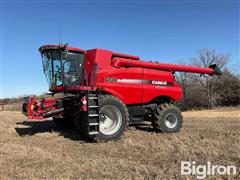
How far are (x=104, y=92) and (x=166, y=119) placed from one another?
8.47 ft

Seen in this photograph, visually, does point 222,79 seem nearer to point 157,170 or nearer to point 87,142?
point 87,142

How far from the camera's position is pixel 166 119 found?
1085 cm

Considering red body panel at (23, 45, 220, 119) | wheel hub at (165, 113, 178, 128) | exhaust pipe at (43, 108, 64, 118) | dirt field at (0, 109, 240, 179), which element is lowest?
dirt field at (0, 109, 240, 179)

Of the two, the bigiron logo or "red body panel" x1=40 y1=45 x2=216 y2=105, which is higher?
"red body panel" x1=40 y1=45 x2=216 y2=105

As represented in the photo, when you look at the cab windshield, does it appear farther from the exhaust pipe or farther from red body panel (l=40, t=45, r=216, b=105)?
the exhaust pipe

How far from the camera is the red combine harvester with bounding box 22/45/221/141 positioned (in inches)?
352

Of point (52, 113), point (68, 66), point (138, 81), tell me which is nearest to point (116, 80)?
point (138, 81)

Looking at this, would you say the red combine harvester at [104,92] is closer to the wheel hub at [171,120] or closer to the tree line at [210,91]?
the wheel hub at [171,120]

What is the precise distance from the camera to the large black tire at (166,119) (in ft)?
34.6

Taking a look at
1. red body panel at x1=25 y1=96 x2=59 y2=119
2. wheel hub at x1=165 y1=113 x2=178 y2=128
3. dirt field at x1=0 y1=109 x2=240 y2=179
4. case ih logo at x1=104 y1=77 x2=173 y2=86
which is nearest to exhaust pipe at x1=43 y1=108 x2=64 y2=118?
red body panel at x1=25 y1=96 x2=59 y2=119

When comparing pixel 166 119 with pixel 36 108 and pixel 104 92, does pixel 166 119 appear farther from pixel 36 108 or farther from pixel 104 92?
pixel 36 108

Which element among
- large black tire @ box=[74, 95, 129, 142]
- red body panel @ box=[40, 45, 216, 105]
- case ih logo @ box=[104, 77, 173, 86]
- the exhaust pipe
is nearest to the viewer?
large black tire @ box=[74, 95, 129, 142]

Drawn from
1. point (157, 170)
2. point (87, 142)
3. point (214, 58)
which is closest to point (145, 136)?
point (87, 142)

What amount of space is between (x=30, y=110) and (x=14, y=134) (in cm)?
132
